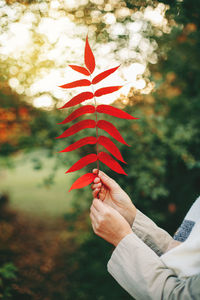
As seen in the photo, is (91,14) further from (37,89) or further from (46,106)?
(46,106)

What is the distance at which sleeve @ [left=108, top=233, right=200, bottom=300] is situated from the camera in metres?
0.84

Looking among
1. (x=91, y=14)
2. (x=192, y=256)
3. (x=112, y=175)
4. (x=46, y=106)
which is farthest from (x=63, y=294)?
(x=91, y=14)

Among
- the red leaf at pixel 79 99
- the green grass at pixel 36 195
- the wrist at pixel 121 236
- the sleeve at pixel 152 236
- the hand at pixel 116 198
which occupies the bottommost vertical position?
the green grass at pixel 36 195

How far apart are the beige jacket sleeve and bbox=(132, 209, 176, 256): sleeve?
227mm

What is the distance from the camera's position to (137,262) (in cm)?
95

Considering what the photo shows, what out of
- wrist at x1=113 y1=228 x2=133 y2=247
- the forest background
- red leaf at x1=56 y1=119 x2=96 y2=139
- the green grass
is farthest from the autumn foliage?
the green grass

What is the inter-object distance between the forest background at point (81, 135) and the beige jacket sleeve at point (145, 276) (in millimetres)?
1219

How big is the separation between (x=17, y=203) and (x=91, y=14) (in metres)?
5.66

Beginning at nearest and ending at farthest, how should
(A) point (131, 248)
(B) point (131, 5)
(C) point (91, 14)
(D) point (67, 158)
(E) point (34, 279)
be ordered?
1. (A) point (131, 248)
2. (B) point (131, 5)
3. (C) point (91, 14)
4. (D) point (67, 158)
5. (E) point (34, 279)

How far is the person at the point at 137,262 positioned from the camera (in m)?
0.87

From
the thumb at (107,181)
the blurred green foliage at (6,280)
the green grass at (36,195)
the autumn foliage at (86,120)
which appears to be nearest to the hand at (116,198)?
the thumb at (107,181)

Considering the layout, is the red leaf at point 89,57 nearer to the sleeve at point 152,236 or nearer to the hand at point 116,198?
the hand at point 116,198

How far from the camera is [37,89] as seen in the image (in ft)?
6.59

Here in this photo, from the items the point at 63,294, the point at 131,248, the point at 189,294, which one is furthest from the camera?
the point at 63,294
